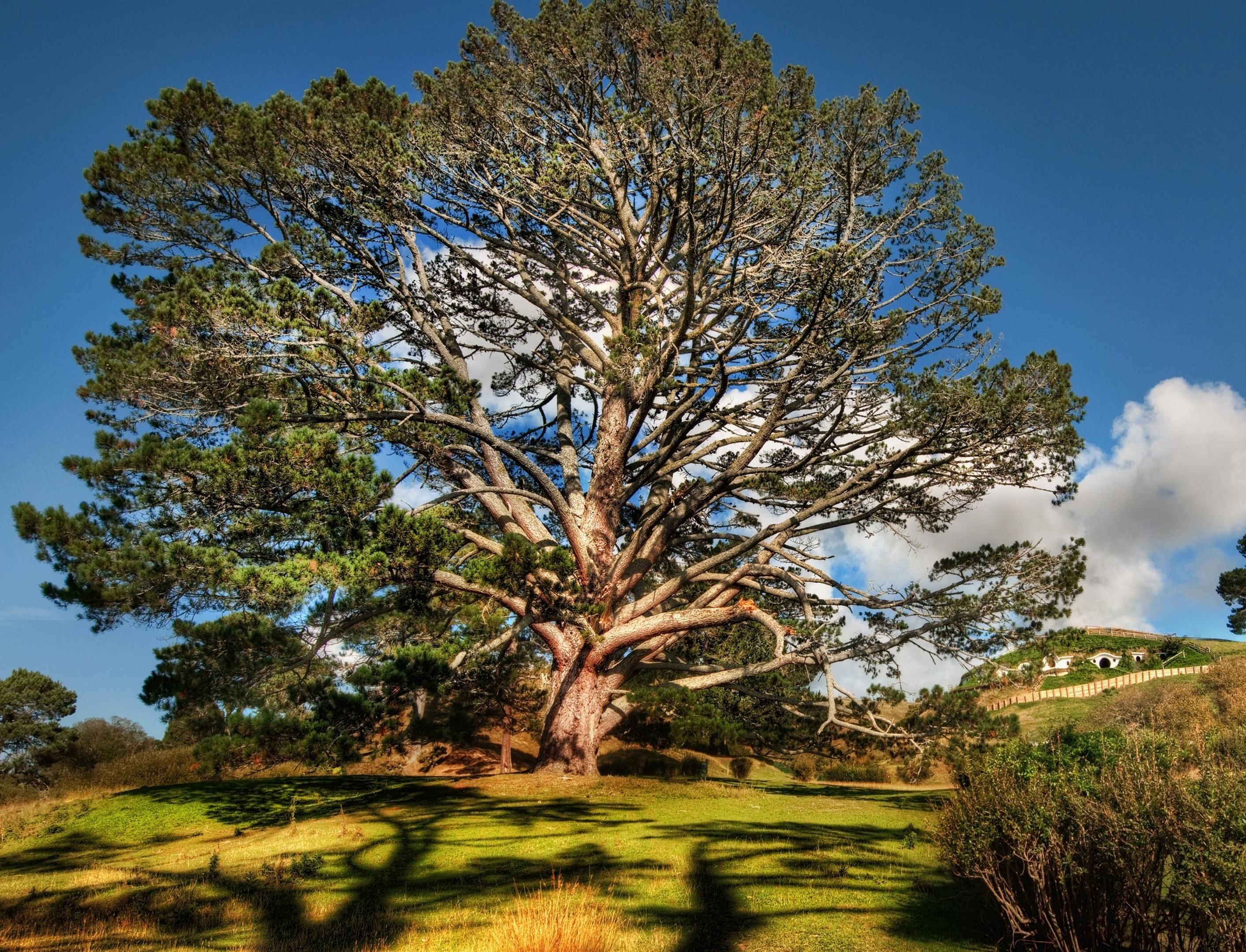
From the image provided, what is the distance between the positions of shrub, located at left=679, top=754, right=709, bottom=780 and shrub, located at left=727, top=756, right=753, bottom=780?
3.53 feet

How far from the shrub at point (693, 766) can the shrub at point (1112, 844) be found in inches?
654

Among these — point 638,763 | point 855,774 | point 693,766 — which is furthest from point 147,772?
point 855,774

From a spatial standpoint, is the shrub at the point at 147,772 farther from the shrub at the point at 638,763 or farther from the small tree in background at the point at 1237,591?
the small tree in background at the point at 1237,591

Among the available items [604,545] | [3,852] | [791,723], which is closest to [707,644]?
[791,723]

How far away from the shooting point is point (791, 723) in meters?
16.3

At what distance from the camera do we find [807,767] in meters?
25.0

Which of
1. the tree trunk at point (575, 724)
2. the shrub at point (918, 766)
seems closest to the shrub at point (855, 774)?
the shrub at point (918, 766)

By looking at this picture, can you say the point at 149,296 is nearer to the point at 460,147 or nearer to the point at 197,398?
the point at 197,398

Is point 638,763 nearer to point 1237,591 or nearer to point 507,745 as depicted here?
point 507,745

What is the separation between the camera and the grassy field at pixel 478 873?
251 inches

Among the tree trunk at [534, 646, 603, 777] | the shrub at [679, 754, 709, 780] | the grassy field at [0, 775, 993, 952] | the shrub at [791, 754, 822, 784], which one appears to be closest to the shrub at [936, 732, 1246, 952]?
the grassy field at [0, 775, 993, 952]

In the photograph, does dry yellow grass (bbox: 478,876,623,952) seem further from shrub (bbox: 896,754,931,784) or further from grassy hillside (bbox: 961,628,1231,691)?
grassy hillside (bbox: 961,628,1231,691)

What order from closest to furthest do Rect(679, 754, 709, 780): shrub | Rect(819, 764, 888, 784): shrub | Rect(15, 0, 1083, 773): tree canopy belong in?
Rect(15, 0, 1083, 773): tree canopy → Rect(679, 754, 709, 780): shrub → Rect(819, 764, 888, 784): shrub

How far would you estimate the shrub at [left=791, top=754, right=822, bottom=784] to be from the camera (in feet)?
81.3
